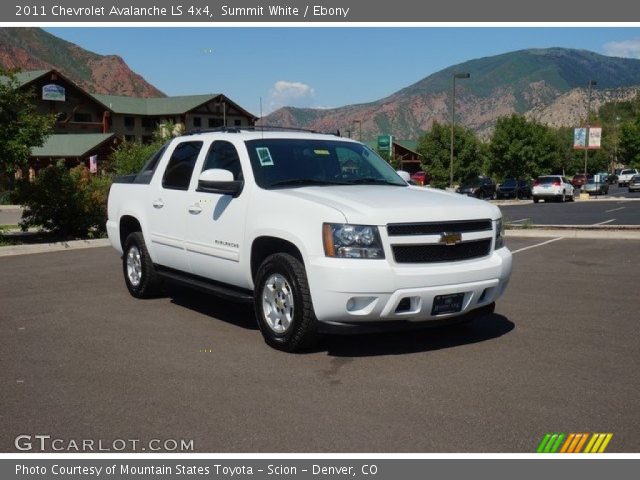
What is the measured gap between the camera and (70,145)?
181 feet

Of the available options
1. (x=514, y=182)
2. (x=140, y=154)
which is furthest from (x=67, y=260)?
(x=514, y=182)

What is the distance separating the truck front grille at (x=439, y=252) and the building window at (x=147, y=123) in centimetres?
7299

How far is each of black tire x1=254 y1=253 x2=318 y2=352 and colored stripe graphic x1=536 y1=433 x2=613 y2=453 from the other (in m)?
2.24

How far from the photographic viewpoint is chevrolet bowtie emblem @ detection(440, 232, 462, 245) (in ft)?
19.3

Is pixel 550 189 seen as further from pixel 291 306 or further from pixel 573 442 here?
pixel 573 442

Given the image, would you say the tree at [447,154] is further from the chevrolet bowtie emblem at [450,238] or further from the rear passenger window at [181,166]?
the chevrolet bowtie emblem at [450,238]

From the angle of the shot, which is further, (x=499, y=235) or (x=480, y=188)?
(x=480, y=188)

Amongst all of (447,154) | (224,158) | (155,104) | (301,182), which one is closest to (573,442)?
(301,182)

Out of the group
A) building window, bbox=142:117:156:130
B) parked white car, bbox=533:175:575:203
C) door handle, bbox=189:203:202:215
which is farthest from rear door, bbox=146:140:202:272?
building window, bbox=142:117:156:130

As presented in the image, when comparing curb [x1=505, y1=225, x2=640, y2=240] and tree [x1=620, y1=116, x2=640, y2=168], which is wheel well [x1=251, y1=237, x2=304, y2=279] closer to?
curb [x1=505, y1=225, x2=640, y2=240]

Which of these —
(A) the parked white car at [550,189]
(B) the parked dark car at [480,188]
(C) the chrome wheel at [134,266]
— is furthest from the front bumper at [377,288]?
(B) the parked dark car at [480,188]

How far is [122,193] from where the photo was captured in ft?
29.2

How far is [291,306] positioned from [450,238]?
1457 millimetres

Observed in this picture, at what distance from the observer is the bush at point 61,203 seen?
627 inches
